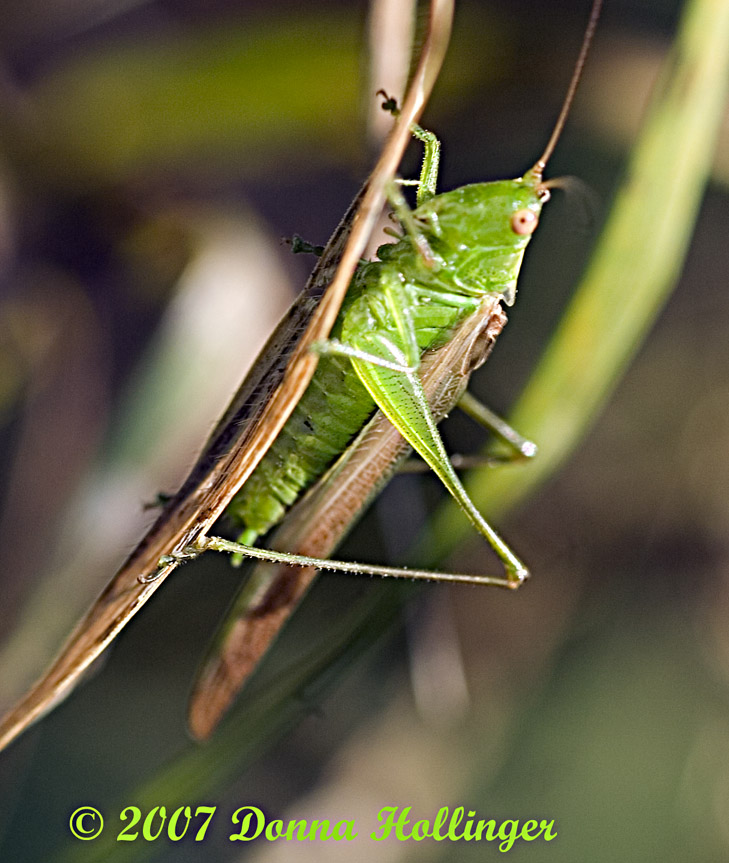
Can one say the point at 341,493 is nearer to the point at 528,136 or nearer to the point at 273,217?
the point at 273,217

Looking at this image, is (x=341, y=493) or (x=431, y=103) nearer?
(x=341, y=493)

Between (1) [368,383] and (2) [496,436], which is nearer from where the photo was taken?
(1) [368,383]

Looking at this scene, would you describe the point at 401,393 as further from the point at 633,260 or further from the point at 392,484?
the point at 392,484

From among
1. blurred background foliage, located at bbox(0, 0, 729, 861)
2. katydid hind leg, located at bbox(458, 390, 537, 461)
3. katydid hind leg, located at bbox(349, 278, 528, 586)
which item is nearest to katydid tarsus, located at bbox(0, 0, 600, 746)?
katydid hind leg, located at bbox(349, 278, 528, 586)

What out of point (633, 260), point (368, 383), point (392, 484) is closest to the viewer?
point (368, 383)

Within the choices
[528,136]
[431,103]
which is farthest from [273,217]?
[528,136]

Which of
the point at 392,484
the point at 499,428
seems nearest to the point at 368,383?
the point at 499,428

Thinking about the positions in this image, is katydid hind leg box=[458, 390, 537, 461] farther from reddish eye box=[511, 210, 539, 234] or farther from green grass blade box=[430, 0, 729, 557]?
reddish eye box=[511, 210, 539, 234]
